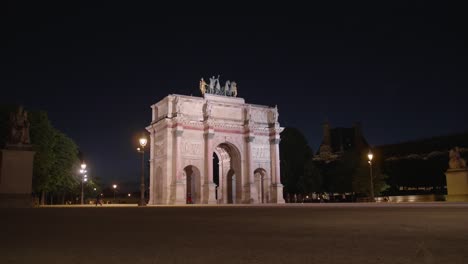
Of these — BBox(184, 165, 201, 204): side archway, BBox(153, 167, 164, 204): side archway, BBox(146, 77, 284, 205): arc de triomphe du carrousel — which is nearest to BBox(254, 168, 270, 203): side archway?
BBox(146, 77, 284, 205): arc de triomphe du carrousel

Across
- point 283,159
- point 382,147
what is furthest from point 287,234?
point 382,147

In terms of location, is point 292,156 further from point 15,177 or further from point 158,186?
point 15,177

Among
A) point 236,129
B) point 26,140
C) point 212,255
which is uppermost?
point 236,129

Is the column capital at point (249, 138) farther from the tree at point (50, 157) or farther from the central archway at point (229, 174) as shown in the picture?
the tree at point (50, 157)

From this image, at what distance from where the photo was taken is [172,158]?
47.8 meters

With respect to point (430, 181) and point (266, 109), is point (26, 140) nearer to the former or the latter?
point (266, 109)

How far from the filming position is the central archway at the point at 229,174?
52250mm

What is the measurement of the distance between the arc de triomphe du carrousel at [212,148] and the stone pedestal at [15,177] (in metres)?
23.9

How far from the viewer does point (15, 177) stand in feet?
72.9

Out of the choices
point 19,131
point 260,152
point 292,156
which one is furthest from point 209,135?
point 19,131

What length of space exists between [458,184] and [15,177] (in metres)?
27.6

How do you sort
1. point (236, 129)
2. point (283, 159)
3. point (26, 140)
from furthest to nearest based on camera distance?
1. point (283, 159)
2. point (236, 129)
3. point (26, 140)

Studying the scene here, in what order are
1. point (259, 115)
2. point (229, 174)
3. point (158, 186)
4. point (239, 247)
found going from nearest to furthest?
point (239, 247)
point (158, 186)
point (259, 115)
point (229, 174)

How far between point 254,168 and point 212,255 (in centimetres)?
4741
